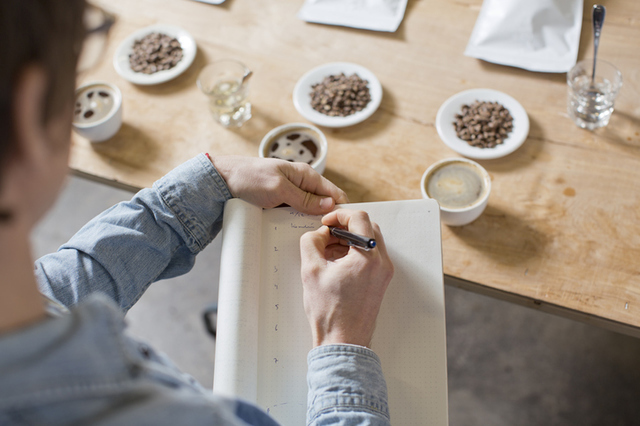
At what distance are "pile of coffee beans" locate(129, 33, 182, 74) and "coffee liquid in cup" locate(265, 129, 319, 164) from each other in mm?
424

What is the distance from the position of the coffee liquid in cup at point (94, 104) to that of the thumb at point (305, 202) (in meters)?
0.53

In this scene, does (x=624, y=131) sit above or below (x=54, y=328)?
below

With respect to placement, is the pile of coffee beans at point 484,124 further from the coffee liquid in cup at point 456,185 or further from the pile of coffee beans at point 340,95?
the pile of coffee beans at point 340,95

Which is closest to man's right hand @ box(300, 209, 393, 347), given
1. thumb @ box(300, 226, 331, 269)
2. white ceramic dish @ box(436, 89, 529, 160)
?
thumb @ box(300, 226, 331, 269)

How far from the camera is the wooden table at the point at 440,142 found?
86 cm

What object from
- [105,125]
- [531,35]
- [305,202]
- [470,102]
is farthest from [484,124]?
[105,125]

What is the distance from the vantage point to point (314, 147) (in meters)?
1.00

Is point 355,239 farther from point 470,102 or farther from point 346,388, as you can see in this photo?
point 470,102

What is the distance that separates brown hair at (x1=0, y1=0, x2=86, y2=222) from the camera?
31 cm

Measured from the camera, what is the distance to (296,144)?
1010mm

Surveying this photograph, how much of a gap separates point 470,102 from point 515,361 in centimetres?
86

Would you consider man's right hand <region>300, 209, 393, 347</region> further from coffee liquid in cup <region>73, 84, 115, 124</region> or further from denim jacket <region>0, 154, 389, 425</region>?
coffee liquid in cup <region>73, 84, 115, 124</region>

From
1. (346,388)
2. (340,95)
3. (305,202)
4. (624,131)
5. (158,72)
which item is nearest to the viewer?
(346,388)

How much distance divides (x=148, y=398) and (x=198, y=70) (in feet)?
3.38
